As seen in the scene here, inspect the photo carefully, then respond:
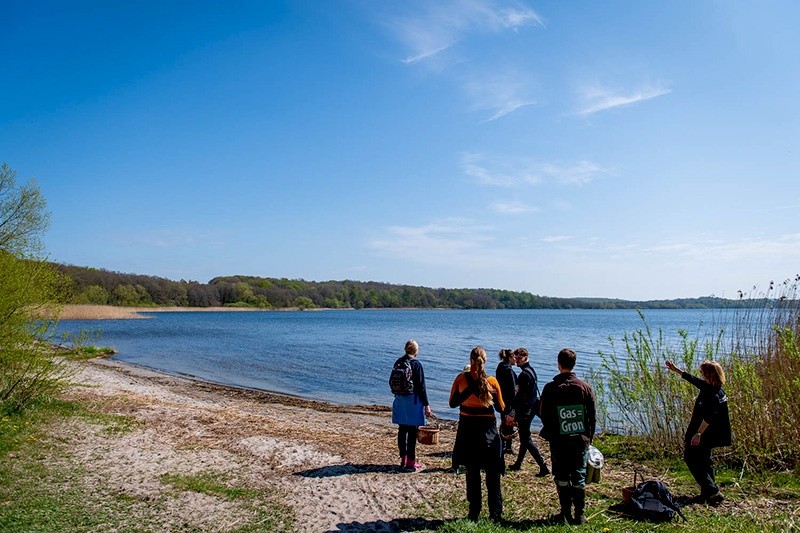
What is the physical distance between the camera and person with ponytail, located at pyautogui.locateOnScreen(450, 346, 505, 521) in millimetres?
6145

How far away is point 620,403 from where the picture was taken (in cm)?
1128

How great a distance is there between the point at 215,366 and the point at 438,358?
14.0 m

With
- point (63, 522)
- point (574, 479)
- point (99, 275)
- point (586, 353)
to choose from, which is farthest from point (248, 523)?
point (99, 275)

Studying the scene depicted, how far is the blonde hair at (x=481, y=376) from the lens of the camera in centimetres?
621

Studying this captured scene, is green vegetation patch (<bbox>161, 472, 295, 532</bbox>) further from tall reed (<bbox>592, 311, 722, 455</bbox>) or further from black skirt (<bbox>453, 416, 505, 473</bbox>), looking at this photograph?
tall reed (<bbox>592, 311, 722, 455</bbox>)

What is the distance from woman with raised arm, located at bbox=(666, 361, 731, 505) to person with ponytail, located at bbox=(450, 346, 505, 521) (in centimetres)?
269

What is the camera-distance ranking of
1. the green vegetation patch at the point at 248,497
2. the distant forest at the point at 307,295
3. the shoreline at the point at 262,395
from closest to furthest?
the green vegetation patch at the point at 248,497
the shoreline at the point at 262,395
the distant forest at the point at 307,295

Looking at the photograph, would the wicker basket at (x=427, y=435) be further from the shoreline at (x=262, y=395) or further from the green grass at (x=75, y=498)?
the shoreline at (x=262, y=395)

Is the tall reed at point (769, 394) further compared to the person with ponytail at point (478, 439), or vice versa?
the tall reed at point (769, 394)

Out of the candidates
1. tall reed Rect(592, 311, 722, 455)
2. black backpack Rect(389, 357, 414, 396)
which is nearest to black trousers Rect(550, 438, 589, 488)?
black backpack Rect(389, 357, 414, 396)

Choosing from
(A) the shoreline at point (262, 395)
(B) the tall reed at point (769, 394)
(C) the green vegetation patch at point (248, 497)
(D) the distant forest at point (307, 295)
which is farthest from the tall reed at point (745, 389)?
Result: (D) the distant forest at point (307, 295)

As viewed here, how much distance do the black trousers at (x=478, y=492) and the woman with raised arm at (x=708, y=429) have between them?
2.71 metres

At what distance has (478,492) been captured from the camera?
6.31 metres

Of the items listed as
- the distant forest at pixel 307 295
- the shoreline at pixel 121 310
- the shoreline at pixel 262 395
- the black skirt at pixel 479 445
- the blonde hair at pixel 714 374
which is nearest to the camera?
the black skirt at pixel 479 445
